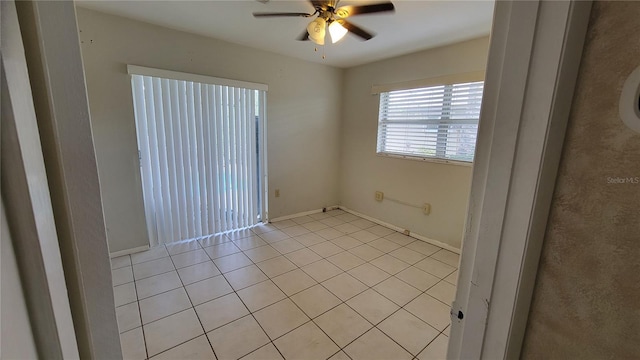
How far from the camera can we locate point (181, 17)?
231cm

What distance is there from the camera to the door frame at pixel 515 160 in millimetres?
456

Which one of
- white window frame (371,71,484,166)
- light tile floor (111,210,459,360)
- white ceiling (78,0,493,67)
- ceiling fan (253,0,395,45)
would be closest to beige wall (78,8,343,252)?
white ceiling (78,0,493,67)

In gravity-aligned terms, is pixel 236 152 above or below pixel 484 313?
above

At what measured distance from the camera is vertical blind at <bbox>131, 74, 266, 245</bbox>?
2.62 metres

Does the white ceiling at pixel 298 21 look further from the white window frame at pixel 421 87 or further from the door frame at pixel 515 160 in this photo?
the door frame at pixel 515 160

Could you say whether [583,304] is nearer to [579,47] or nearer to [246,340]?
[579,47]

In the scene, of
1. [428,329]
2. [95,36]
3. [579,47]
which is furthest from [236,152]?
[579,47]

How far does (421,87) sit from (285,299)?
277cm

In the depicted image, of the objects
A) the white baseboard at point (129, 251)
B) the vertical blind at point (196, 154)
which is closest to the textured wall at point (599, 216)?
the vertical blind at point (196, 154)

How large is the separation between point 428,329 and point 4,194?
2154mm

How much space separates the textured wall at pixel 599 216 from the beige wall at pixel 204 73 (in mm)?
3125

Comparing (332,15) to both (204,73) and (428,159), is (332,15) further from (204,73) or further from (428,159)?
(428,159)

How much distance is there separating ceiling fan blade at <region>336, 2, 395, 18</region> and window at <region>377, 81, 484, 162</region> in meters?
1.45

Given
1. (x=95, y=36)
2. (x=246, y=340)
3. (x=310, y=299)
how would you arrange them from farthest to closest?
(x=95, y=36) < (x=310, y=299) < (x=246, y=340)
